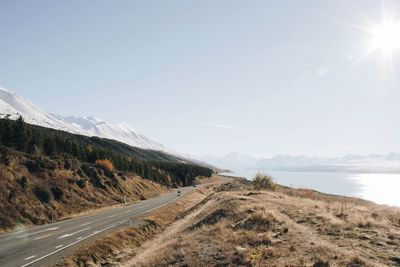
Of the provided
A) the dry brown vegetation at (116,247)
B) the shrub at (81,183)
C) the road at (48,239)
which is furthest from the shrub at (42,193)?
the dry brown vegetation at (116,247)

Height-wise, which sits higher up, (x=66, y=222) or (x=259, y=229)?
(x=259, y=229)

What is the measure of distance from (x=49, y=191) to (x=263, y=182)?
3752cm

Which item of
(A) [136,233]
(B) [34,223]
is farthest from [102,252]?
(B) [34,223]

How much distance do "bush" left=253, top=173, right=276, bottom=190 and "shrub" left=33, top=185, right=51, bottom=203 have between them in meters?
36.2

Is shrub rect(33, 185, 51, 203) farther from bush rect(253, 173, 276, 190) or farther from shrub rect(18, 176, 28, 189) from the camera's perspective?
bush rect(253, 173, 276, 190)

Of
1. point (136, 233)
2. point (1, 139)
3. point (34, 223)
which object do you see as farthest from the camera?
point (1, 139)

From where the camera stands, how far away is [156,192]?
87875 mm

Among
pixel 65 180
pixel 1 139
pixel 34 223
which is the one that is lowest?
pixel 34 223

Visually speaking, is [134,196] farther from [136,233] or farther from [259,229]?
[259,229]

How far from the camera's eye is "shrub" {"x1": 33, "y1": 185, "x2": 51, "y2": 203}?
1583 inches

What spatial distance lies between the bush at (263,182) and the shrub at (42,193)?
36.2 meters

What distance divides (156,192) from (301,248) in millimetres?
77217

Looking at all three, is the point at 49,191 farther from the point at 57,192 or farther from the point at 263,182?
the point at 263,182

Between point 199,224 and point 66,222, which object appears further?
point 66,222
